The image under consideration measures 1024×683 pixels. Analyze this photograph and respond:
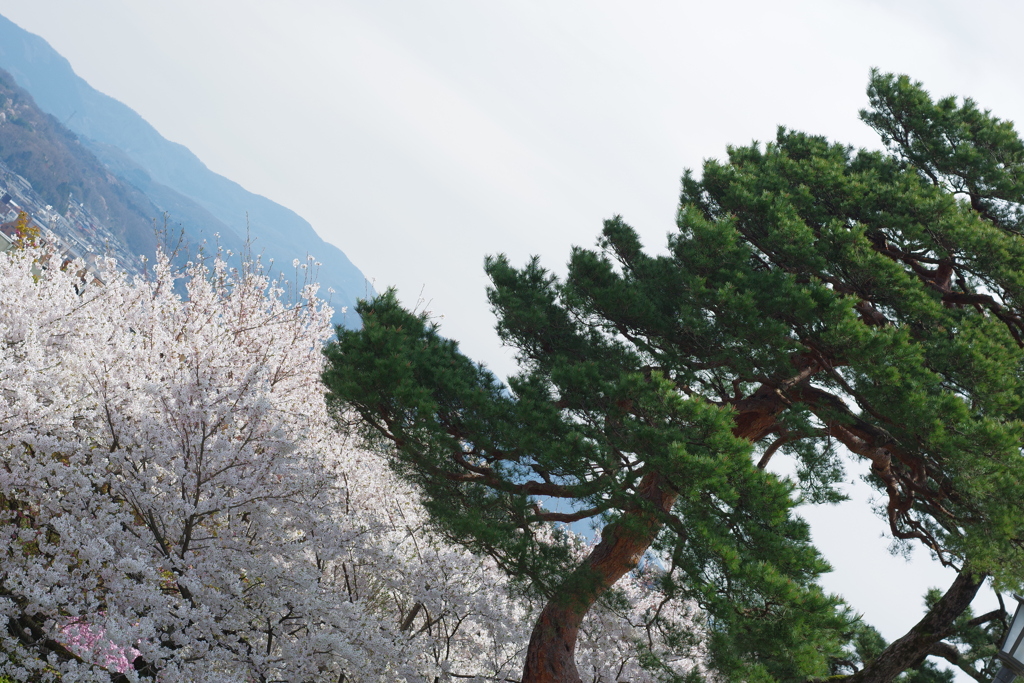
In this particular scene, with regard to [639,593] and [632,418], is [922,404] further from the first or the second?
[639,593]

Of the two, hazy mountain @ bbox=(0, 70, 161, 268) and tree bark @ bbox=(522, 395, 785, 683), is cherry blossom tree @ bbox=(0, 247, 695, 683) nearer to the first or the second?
tree bark @ bbox=(522, 395, 785, 683)

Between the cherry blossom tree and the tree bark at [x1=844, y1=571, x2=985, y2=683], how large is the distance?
2.23 meters

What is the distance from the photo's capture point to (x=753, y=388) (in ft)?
27.2

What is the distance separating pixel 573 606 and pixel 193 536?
3716mm

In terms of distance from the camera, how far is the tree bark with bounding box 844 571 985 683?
738 cm

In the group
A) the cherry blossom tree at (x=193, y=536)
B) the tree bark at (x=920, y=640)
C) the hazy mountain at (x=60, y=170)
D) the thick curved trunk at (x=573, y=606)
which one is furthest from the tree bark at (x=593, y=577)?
the hazy mountain at (x=60, y=170)

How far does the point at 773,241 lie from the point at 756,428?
1931 mm

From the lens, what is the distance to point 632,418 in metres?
5.84

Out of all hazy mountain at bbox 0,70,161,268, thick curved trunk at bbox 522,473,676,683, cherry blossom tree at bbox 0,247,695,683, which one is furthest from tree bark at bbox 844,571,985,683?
hazy mountain at bbox 0,70,161,268

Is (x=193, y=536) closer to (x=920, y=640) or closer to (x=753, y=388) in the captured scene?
(x=753, y=388)

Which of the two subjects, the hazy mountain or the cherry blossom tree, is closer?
the cherry blossom tree

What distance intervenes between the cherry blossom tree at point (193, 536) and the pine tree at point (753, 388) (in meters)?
0.90

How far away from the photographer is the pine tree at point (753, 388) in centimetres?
502

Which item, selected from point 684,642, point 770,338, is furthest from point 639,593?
point 770,338
